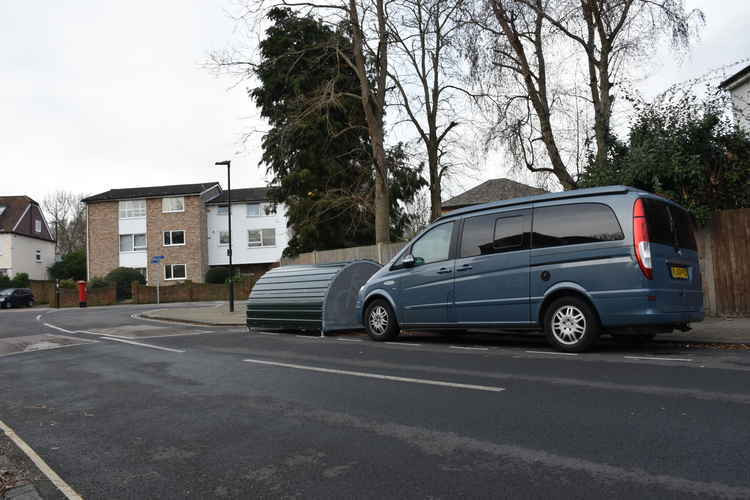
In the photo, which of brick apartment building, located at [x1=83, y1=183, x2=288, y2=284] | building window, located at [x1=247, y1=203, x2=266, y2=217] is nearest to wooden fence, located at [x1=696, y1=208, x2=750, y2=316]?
brick apartment building, located at [x1=83, y1=183, x2=288, y2=284]

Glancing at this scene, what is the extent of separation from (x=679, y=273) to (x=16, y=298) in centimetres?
4517

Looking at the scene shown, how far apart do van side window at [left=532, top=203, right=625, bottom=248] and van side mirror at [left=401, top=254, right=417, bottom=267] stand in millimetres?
2512

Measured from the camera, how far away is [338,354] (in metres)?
9.53

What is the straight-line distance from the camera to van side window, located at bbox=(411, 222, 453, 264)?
10.3 meters

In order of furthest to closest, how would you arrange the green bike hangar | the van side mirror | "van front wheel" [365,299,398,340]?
the green bike hangar, "van front wheel" [365,299,398,340], the van side mirror

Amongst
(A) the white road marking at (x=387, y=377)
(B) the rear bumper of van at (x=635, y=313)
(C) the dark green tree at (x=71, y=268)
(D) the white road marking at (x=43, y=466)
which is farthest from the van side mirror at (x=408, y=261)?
(C) the dark green tree at (x=71, y=268)

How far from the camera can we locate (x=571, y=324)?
333 inches

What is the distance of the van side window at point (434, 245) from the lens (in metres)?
10.3

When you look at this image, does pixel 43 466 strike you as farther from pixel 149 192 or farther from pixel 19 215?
pixel 19 215

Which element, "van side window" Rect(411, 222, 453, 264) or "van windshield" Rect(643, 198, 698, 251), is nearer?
"van windshield" Rect(643, 198, 698, 251)

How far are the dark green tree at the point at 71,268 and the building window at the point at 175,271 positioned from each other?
1046 centimetres

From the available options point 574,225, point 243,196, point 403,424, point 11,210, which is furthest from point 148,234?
point 403,424

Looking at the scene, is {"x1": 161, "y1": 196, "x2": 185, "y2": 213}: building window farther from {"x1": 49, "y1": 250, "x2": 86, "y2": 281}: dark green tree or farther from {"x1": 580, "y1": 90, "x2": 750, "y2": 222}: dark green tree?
{"x1": 580, "y1": 90, "x2": 750, "y2": 222}: dark green tree

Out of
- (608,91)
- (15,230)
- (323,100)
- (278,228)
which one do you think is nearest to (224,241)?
(278,228)
